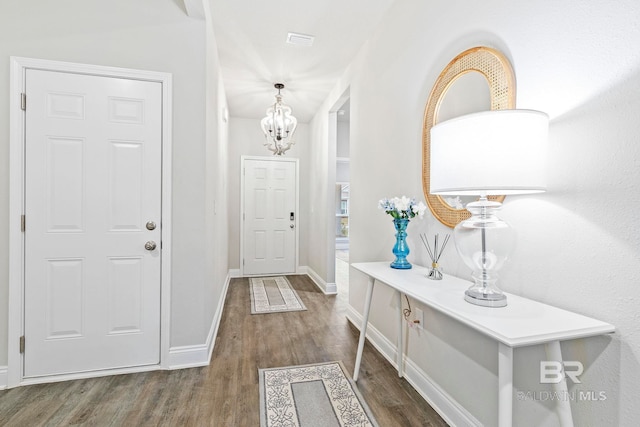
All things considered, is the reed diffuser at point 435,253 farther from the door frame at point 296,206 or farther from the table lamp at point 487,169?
the door frame at point 296,206

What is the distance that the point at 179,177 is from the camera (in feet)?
7.06

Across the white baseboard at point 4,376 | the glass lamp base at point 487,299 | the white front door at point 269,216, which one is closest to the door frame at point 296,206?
the white front door at point 269,216

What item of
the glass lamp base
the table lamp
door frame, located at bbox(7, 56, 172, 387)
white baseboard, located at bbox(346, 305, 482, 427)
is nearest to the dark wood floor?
white baseboard, located at bbox(346, 305, 482, 427)

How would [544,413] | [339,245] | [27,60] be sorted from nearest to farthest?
[544,413]
[27,60]
[339,245]

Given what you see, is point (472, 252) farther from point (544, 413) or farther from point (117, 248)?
point (117, 248)

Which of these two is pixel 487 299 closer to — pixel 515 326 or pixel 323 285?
pixel 515 326

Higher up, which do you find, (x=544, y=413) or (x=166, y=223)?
(x=166, y=223)

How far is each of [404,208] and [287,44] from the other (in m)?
1.99

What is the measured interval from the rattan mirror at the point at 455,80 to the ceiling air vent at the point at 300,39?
1.45m

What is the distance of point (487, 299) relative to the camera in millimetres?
1132

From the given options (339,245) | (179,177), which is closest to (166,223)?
(179,177)

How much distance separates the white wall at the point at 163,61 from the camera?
1.92m

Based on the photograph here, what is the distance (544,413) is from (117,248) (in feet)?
7.97

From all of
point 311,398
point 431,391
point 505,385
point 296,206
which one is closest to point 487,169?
point 505,385
